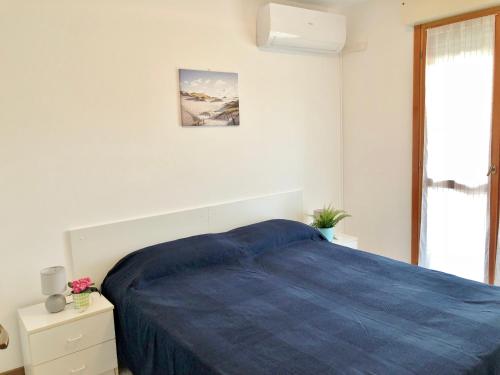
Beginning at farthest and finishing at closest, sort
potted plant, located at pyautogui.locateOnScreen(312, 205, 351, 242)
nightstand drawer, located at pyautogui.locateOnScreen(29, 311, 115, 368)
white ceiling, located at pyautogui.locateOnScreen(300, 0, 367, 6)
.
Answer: white ceiling, located at pyautogui.locateOnScreen(300, 0, 367, 6)
potted plant, located at pyautogui.locateOnScreen(312, 205, 351, 242)
nightstand drawer, located at pyautogui.locateOnScreen(29, 311, 115, 368)

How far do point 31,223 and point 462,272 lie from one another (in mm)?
3183

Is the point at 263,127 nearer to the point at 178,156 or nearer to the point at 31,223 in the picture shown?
the point at 178,156

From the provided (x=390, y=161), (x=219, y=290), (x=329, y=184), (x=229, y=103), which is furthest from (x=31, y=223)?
(x=390, y=161)

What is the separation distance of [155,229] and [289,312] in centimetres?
123

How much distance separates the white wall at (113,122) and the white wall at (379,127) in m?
0.72

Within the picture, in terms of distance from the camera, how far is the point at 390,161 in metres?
3.66

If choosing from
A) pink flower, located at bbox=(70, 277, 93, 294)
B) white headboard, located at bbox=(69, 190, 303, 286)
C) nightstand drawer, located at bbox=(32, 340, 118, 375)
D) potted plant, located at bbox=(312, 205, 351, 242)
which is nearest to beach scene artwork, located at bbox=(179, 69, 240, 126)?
white headboard, located at bbox=(69, 190, 303, 286)

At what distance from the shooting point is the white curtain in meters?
2.99

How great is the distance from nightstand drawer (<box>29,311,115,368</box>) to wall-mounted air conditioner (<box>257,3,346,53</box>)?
2.39m

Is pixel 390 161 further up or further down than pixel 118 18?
further down

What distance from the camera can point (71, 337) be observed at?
7.05ft

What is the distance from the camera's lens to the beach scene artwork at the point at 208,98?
2934 mm

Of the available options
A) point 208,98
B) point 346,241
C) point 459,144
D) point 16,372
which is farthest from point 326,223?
point 16,372

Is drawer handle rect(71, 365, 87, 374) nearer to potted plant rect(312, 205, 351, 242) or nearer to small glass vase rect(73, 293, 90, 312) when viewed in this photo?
small glass vase rect(73, 293, 90, 312)
